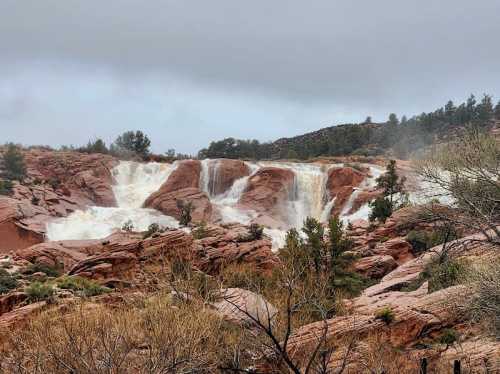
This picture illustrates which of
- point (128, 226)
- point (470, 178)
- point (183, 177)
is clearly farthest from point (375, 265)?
point (183, 177)

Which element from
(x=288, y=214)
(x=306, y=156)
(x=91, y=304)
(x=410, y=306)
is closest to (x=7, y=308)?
(x=91, y=304)

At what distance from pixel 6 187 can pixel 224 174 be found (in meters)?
20.5

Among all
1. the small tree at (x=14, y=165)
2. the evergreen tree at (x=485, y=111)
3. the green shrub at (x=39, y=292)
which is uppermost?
the evergreen tree at (x=485, y=111)

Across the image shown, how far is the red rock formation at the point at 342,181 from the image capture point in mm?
48375

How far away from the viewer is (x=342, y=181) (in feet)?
164

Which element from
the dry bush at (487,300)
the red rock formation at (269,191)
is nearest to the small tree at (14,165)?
the red rock formation at (269,191)

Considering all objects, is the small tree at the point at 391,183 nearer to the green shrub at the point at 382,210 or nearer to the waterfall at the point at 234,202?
the green shrub at the point at 382,210

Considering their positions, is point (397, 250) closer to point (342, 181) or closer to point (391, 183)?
point (391, 183)

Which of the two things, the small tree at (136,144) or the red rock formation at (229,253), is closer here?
the red rock formation at (229,253)

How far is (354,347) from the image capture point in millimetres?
12719

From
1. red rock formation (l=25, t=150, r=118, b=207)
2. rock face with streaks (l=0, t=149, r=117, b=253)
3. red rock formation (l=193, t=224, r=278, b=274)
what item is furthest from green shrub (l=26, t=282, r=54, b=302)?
red rock formation (l=25, t=150, r=118, b=207)

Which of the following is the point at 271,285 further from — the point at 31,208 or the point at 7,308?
the point at 31,208

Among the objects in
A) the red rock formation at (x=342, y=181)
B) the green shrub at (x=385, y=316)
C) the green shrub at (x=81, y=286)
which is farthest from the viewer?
the red rock formation at (x=342, y=181)

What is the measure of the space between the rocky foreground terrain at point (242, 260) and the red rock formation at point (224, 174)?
124 millimetres
